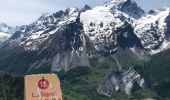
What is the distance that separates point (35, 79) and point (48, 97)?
1340mm

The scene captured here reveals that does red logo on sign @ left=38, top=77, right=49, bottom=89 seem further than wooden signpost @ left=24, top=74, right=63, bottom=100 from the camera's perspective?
Yes

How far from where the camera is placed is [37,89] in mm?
29203

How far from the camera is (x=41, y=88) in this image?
29.3m

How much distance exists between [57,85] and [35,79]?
4.49 feet

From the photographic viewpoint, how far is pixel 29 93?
28844 millimetres

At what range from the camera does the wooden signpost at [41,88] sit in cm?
2891

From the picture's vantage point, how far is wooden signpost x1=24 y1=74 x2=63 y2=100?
28.9 m

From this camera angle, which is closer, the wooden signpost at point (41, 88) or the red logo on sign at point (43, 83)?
the wooden signpost at point (41, 88)

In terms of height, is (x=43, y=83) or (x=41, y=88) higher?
(x=43, y=83)

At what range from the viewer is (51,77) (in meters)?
30.4

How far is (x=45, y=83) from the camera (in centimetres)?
2959

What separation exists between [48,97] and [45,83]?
91cm

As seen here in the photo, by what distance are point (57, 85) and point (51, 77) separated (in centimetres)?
83

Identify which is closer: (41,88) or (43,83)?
(41,88)
